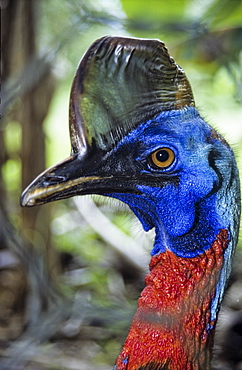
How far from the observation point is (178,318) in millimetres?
937

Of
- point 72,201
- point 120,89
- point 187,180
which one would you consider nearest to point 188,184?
point 187,180

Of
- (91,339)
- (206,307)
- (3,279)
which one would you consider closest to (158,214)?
(206,307)

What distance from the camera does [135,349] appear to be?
0.94 m

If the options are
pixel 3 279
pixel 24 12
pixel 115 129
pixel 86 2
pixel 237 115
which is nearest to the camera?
pixel 115 129

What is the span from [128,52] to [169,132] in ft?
0.47

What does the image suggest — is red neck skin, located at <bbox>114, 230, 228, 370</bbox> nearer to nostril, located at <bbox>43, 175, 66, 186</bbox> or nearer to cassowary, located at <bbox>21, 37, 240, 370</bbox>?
cassowary, located at <bbox>21, 37, 240, 370</bbox>

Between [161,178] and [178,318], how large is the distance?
230 mm

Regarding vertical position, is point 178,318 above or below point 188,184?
below

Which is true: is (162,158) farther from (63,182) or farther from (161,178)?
(63,182)

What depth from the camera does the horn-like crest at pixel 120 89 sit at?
893 millimetres

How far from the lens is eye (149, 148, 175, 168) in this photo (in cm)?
90

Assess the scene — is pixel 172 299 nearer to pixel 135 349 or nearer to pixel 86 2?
pixel 135 349

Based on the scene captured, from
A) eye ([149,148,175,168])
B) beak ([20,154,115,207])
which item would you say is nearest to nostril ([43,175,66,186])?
beak ([20,154,115,207])

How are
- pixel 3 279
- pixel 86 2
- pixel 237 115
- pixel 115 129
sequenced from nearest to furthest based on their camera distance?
1. pixel 115 129
2. pixel 86 2
3. pixel 237 115
4. pixel 3 279
